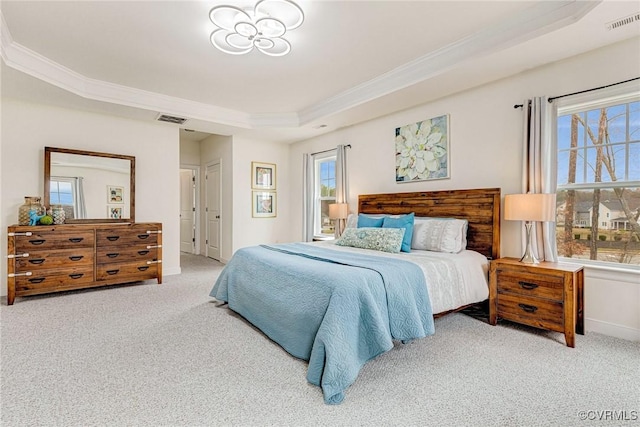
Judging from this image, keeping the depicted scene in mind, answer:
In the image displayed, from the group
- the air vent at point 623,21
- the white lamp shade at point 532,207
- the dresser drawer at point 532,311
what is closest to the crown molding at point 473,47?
the air vent at point 623,21

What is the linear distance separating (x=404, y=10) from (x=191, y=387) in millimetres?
3063

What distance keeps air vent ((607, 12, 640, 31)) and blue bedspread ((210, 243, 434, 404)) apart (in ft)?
7.62

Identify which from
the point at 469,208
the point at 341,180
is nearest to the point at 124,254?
the point at 341,180

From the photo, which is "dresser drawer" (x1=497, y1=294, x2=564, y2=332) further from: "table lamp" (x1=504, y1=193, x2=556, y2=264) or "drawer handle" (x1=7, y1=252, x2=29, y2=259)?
"drawer handle" (x1=7, y1=252, x2=29, y2=259)

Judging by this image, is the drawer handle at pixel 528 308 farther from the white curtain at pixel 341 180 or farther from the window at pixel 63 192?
the window at pixel 63 192

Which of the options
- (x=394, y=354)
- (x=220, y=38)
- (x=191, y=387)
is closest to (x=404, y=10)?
(x=220, y=38)

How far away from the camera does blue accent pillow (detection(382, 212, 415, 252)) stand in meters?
3.25

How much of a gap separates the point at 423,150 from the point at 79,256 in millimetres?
4490

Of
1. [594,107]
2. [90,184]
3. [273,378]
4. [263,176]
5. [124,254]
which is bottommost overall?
[273,378]

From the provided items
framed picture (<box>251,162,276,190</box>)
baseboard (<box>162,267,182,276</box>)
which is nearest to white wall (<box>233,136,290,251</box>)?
framed picture (<box>251,162,276,190</box>)

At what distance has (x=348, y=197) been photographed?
5.04m

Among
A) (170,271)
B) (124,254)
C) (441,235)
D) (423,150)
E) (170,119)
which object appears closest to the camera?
(441,235)

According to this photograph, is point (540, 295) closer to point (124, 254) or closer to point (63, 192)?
point (124, 254)

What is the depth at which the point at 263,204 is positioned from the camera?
6.12m
